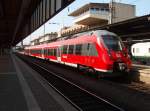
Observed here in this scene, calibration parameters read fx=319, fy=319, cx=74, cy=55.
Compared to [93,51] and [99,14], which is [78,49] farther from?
[99,14]

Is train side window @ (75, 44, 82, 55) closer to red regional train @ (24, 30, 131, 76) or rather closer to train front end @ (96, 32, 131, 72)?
red regional train @ (24, 30, 131, 76)

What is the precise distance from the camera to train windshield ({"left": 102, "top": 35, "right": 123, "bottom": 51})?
61.4 ft

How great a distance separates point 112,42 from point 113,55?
1.13m

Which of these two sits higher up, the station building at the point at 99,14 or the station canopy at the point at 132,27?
the station building at the point at 99,14

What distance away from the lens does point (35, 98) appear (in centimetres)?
1172

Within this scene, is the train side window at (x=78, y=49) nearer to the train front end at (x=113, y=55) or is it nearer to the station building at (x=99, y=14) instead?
the train front end at (x=113, y=55)

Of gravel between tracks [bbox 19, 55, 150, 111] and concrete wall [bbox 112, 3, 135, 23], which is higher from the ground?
concrete wall [bbox 112, 3, 135, 23]

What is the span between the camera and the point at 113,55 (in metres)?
18.2

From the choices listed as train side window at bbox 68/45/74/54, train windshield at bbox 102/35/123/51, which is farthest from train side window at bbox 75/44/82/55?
train windshield at bbox 102/35/123/51

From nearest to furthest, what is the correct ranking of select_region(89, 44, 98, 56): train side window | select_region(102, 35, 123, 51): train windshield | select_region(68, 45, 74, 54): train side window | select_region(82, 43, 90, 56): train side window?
select_region(102, 35, 123, 51): train windshield < select_region(89, 44, 98, 56): train side window < select_region(82, 43, 90, 56): train side window < select_region(68, 45, 74, 54): train side window

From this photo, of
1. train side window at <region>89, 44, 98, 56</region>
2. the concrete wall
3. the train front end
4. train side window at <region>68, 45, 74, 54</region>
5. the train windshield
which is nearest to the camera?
the train front end

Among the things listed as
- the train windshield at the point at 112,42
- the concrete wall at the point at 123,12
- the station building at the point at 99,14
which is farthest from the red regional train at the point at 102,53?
the concrete wall at the point at 123,12

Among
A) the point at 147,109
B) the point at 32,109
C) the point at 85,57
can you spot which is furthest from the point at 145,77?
the point at 32,109

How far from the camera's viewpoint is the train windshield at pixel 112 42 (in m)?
18.7
